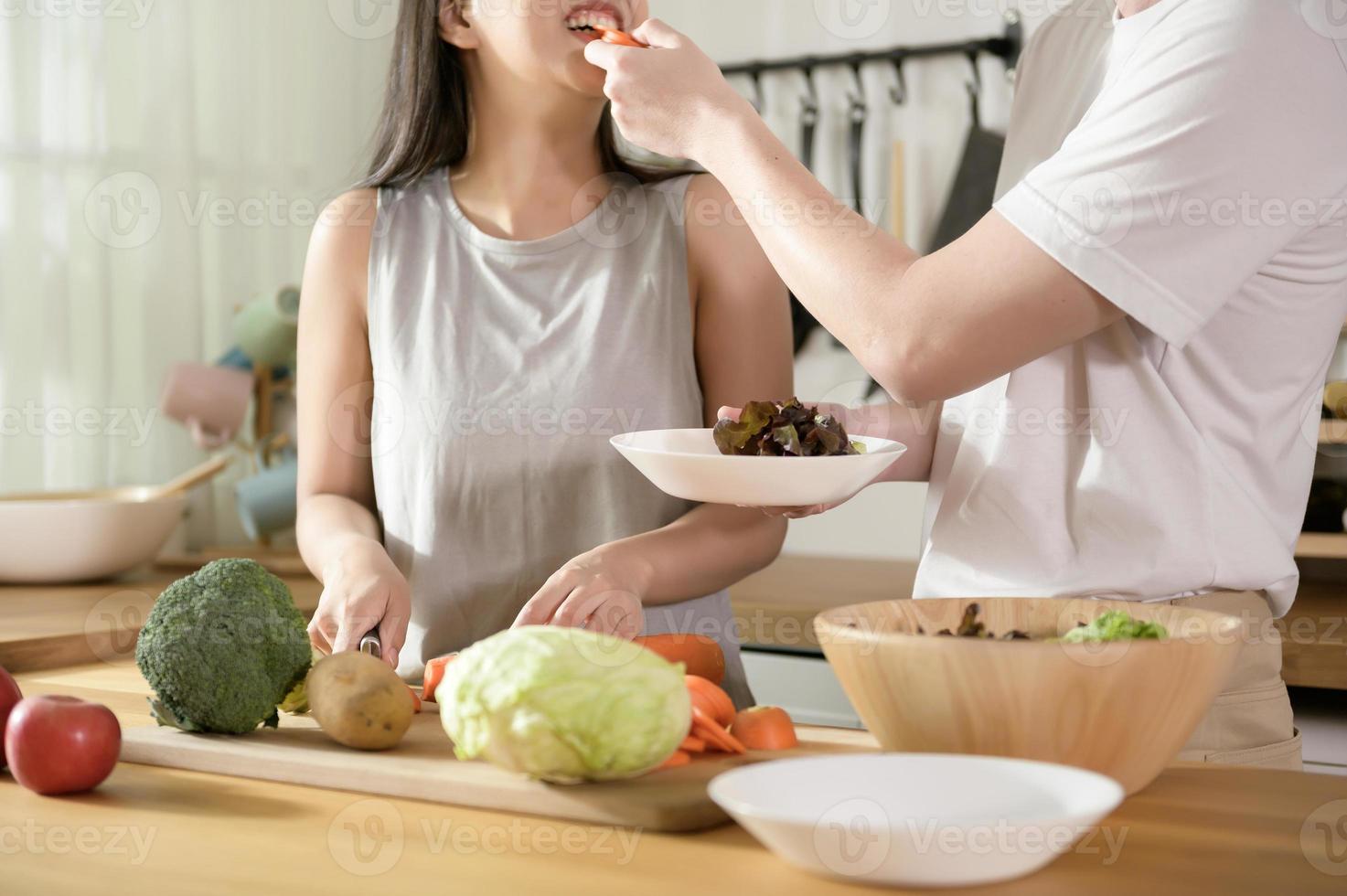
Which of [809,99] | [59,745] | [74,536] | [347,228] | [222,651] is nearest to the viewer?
[59,745]

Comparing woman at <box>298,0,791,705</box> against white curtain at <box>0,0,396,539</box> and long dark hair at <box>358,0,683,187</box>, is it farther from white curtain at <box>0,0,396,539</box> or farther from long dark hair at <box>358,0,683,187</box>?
white curtain at <box>0,0,396,539</box>

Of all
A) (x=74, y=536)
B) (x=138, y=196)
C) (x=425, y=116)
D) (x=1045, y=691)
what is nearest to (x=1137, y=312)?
(x=1045, y=691)

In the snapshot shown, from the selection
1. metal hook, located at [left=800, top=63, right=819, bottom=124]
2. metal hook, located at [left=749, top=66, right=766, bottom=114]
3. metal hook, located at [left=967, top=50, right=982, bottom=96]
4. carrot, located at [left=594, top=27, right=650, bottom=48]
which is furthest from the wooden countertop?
metal hook, located at [left=749, top=66, right=766, bottom=114]

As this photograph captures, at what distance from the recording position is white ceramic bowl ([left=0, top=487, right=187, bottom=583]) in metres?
2.20

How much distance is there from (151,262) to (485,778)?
7.05 feet

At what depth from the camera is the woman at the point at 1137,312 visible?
0.88 metres

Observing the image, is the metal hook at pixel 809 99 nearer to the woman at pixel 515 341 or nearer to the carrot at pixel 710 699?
the woman at pixel 515 341

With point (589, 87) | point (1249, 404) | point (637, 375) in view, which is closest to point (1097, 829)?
point (1249, 404)

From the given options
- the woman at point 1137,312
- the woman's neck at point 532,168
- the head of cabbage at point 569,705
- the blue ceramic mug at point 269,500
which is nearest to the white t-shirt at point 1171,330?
the woman at point 1137,312

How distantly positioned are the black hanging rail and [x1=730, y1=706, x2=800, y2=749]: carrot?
1.97m

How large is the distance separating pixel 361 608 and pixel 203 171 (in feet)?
6.27

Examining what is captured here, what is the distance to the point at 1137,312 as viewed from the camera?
2.96 feet

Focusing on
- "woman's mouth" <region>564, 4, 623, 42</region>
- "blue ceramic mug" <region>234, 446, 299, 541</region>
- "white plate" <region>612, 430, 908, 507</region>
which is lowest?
"blue ceramic mug" <region>234, 446, 299, 541</region>

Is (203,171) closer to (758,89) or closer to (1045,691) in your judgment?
(758,89)
